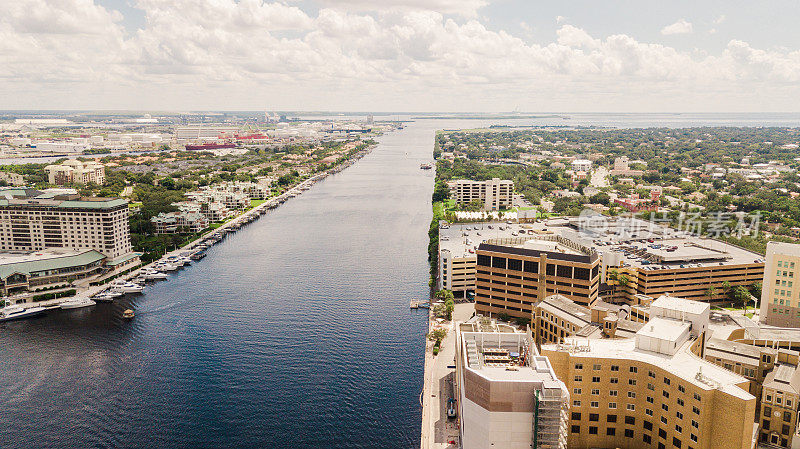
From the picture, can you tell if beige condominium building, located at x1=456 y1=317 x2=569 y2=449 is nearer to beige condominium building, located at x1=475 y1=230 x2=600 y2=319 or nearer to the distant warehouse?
beige condominium building, located at x1=475 y1=230 x2=600 y2=319

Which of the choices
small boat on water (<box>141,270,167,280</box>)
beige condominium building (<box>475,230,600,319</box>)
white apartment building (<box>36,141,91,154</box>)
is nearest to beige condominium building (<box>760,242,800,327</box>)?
beige condominium building (<box>475,230,600,319</box>)

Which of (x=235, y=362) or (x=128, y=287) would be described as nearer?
(x=235, y=362)

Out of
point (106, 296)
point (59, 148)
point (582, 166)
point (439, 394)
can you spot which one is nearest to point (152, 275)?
point (106, 296)

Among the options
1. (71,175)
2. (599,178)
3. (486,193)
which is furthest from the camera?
(599,178)

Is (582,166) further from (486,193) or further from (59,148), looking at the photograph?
(59,148)

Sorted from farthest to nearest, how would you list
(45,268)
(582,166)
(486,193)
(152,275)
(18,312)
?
(582,166), (486,193), (152,275), (45,268), (18,312)

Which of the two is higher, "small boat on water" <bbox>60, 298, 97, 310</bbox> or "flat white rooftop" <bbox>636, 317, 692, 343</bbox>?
"flat white rooftop" <bbox>636, 317, 692, 343</bbox>

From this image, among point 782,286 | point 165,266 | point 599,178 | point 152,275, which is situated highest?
point 599,178
